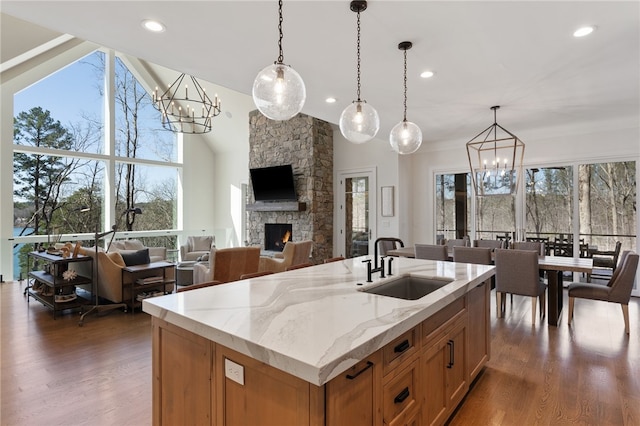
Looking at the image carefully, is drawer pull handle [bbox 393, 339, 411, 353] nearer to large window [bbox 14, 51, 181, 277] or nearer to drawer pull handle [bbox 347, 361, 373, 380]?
drawer pull handle [bbox 347, 361, 373, 380]

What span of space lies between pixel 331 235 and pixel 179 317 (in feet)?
20.3

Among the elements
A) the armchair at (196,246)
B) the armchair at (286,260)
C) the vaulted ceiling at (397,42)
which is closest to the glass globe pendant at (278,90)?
the vaulted ceiling at (397,42)

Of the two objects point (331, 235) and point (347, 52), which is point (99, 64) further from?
point (347, 52)

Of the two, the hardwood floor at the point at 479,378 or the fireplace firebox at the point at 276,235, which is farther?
the fireplace firebox at the point at 276,235

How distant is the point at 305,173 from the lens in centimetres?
728

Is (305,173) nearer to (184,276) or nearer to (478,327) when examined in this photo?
(184,276)

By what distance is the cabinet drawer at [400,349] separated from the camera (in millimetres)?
1360

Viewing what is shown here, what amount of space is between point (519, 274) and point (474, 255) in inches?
21.4

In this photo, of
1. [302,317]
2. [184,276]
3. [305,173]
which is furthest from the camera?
[305,173]

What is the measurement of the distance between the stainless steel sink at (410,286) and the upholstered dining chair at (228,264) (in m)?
2.62

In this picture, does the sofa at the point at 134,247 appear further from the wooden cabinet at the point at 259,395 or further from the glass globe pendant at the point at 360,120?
the wooden cabinet at the point at 259,395

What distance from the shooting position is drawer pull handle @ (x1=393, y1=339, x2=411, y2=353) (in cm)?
142

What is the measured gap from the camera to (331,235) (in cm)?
759

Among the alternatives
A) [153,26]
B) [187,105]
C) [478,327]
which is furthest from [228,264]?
[187,105]
